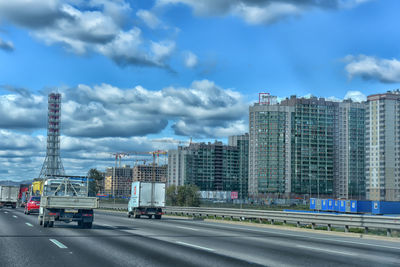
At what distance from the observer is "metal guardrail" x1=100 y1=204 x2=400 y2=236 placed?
2059 cm

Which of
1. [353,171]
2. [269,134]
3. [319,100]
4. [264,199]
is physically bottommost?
[264,199]

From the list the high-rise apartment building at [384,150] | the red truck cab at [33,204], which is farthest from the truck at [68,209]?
the high-rise apartment building at [384,150]

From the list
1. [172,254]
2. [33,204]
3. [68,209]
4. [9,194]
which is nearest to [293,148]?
[9,194]

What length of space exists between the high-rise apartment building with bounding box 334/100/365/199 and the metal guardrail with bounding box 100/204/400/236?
136 m

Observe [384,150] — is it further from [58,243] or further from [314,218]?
[58,243]

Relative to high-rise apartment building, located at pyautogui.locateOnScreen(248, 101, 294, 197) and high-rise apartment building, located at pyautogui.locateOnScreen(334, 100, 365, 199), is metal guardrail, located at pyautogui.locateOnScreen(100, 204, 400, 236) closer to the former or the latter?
high-rise apartment building, located at pyautogui.locateOnScreen(248, 101, 294, 197)

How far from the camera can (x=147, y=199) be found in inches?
1523

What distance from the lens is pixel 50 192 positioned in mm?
25500

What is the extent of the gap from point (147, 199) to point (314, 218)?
55.4 feet

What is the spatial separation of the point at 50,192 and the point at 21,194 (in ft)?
166

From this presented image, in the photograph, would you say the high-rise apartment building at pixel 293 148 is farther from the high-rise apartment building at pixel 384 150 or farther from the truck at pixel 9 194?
the truck at pixel 9 194

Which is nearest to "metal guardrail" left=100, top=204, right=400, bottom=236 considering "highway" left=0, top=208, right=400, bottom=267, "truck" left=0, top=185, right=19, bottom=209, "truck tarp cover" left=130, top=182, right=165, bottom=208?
"truck tarp cover" left=130, top=182, right=165, bottom=208

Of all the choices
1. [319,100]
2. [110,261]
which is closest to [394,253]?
[110,261]

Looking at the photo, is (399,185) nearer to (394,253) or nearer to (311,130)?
(311,130)
